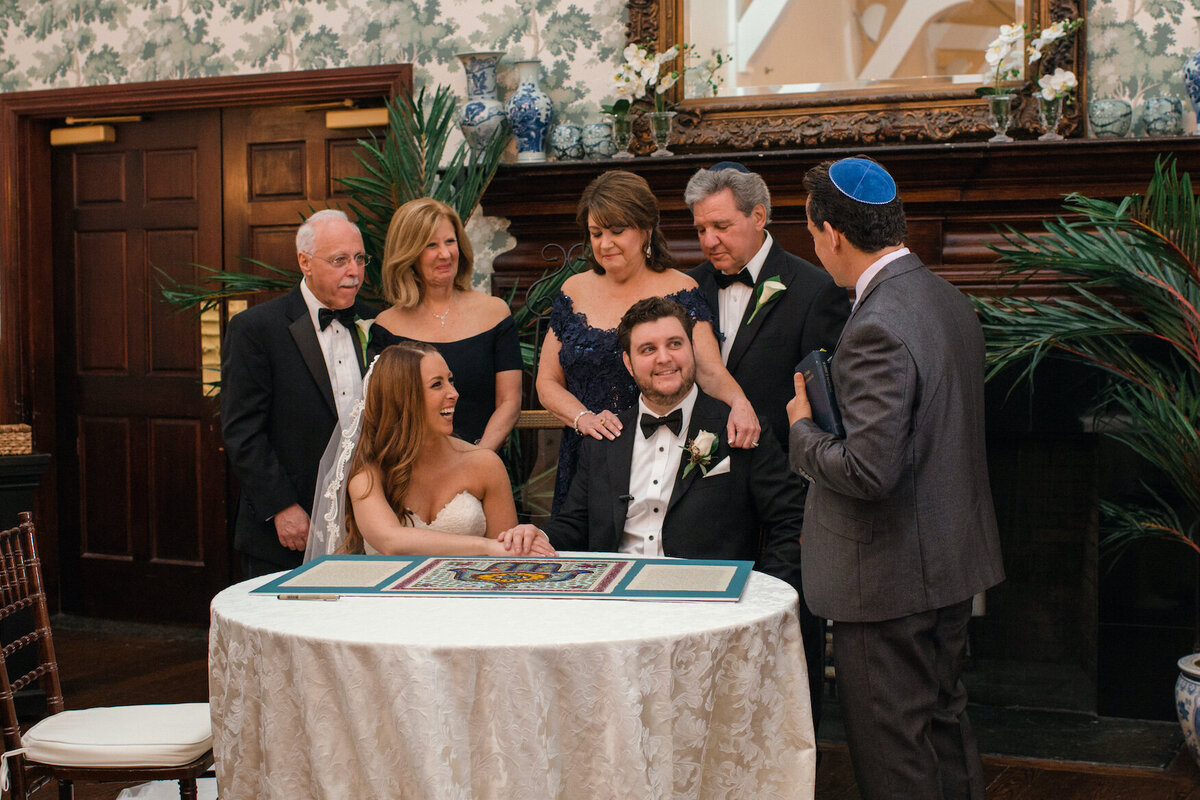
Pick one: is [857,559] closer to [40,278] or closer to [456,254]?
[456,254]

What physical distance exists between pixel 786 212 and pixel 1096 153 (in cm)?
101

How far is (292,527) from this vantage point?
3035 mm

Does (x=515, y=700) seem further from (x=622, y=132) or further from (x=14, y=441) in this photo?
(x=14, y=441)

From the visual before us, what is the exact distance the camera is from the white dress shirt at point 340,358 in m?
3.15

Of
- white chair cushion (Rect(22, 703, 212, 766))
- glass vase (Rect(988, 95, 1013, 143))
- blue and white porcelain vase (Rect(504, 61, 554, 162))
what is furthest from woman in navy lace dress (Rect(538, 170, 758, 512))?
glass vase (Rect(988, 95, 1013, 143))

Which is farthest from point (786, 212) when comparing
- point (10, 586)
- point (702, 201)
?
point (10, 586)

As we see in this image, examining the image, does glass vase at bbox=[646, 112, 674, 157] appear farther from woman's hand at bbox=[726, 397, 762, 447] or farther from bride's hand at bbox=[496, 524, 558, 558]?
bride's hand at bbox=[496, 524, 558, 558]

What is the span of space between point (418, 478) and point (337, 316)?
0.68 m

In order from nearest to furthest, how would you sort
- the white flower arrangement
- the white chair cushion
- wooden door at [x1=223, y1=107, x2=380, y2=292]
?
the white chair cushion → the white flower arrangement → wooden door at [x1=223, y1=107, x2=380, y2=292]

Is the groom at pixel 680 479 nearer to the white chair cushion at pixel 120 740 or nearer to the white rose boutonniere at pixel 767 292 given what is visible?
the white rose boutonniere at pixel 767 292

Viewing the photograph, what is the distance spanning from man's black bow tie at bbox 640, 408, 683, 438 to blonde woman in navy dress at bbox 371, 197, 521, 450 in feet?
1.82

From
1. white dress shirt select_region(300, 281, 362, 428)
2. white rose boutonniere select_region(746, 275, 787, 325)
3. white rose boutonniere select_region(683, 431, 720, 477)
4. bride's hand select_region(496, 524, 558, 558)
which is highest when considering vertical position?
white rose boutonniere select_region(746, 275, 787, 325)

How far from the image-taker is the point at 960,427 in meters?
2.13

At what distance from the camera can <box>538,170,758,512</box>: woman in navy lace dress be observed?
289cm
